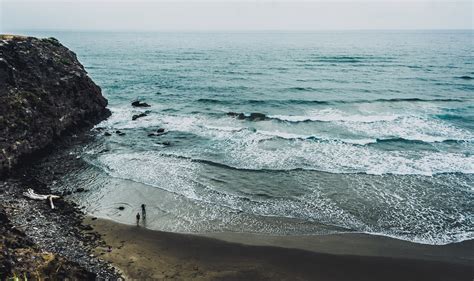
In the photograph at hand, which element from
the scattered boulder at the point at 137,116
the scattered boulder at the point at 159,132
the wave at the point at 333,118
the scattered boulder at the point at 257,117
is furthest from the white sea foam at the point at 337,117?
the scattered boulder at the point at 137,116

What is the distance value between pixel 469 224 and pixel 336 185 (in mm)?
8239

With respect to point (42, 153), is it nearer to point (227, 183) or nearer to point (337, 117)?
point (227, 183)

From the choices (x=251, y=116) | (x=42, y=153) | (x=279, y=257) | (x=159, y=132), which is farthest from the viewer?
(x=251, y=116)

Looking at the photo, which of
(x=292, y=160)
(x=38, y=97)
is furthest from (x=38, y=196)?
(x=292, y=160)

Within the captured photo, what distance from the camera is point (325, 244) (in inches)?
712

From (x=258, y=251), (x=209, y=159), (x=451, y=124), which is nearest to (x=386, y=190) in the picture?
(x=258, y=251)

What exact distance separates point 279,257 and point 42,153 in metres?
22.4

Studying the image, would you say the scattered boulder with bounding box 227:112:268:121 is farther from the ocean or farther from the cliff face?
the cliff face

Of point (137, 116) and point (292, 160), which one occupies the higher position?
point (137, 116)

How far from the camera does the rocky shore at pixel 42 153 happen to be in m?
13.3

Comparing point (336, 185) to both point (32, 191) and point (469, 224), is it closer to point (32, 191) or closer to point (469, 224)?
point (469, 224)

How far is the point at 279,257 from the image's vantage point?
1697 centimetres

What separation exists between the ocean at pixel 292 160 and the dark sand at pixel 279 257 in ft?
3.19

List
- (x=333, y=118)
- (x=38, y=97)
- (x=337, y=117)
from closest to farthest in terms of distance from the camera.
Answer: (x=38, y=97)
(x=333, y=118)
(x=337, y=117)
